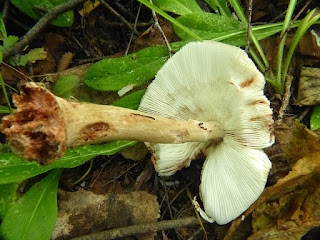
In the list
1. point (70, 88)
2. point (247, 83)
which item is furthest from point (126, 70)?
point (247, 83)

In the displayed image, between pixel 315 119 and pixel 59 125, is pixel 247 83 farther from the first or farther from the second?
pixel 59 125

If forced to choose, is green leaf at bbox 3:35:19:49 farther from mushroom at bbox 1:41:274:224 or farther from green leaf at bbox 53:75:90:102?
mushroom at bbox 1:41:274:224

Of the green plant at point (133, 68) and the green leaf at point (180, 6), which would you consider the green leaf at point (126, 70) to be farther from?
the green leaf at point (180, 6)

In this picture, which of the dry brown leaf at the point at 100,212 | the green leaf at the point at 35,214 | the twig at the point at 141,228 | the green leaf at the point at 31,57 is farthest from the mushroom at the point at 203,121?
the green leaf at the point at 31,57

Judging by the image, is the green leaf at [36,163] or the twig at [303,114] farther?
the twig at [303,114]

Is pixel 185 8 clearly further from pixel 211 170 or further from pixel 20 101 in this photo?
pixel 20 101

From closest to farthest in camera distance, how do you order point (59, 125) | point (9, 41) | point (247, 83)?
point (59, 125) < point (247, 83) < point (9, 41)
